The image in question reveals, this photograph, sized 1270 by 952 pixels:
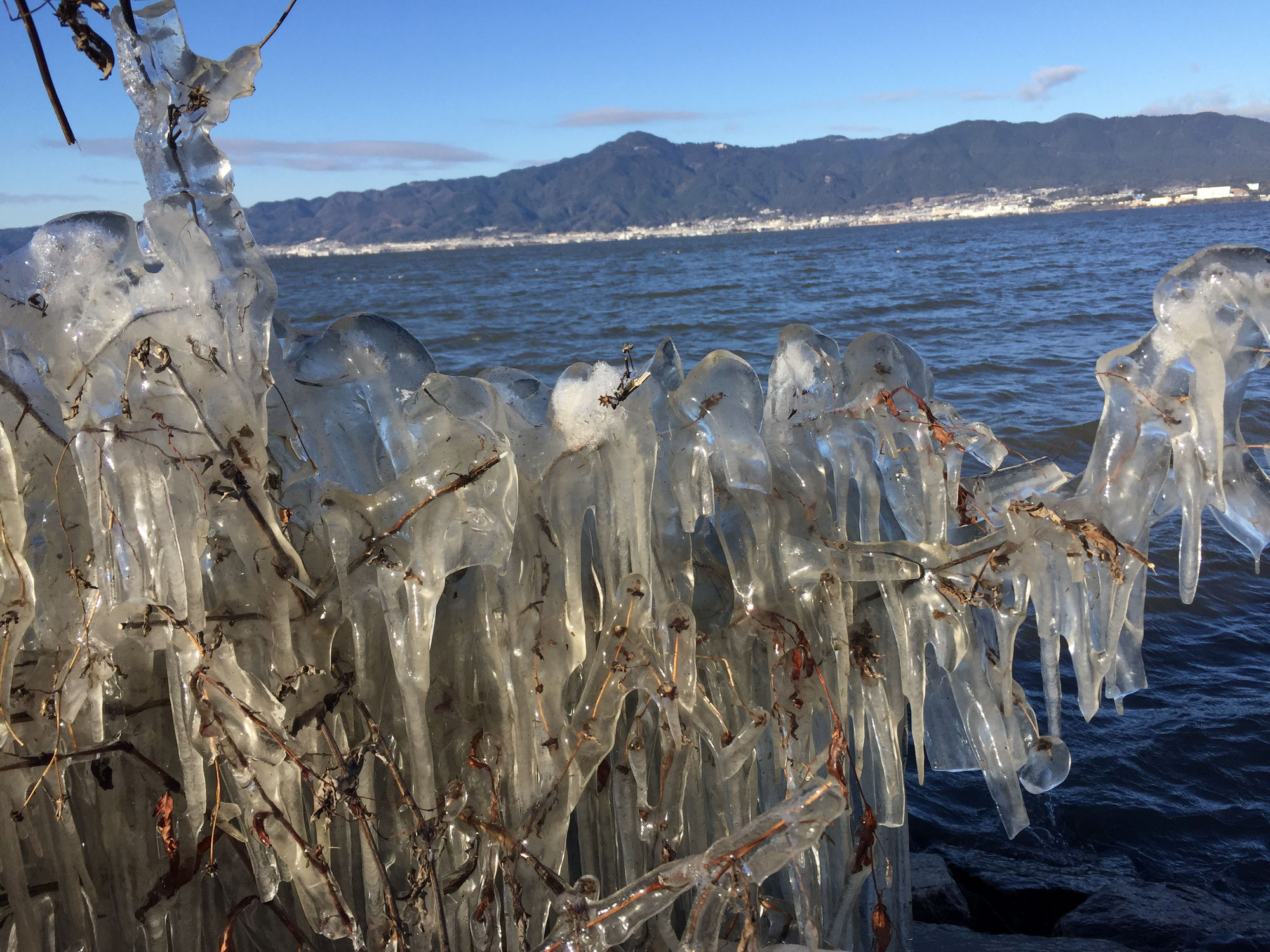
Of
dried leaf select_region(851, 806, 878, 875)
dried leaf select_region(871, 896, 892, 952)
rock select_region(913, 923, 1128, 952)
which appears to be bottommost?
rock select_region(913, 923, 1128, 952)

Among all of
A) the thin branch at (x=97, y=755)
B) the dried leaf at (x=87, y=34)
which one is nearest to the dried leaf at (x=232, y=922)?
the thin branch at (x=97, y=755)

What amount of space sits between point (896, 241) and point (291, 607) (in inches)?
2765

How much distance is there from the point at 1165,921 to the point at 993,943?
750 millimetres

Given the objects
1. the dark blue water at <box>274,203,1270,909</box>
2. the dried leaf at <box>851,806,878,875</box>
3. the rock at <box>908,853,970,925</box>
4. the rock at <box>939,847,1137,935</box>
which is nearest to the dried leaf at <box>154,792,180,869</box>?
the dried leaf at <box>851,806,878,875</box>

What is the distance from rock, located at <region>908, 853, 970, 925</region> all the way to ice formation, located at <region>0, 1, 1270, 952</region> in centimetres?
80

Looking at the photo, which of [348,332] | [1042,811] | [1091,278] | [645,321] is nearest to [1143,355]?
[348,332]

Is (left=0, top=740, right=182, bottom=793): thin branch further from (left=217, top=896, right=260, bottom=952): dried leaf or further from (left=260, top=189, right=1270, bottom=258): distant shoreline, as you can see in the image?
(left=260, top=189, right=1270, bottom=258): distant shoreline

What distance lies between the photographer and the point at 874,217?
163m

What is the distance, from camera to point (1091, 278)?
24.2 metres

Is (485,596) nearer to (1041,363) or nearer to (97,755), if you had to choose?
(97,755)

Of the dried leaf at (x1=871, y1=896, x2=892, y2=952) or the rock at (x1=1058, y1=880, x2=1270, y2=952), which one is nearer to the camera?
the dried leaf at (x1=871, y1=896, x2=892, y2=952)

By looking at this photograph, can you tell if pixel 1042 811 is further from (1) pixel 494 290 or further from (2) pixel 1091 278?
(1) pixel 494 290

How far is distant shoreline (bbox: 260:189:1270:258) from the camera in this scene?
12569 centimetres

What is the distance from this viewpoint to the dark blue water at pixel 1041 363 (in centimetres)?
399
